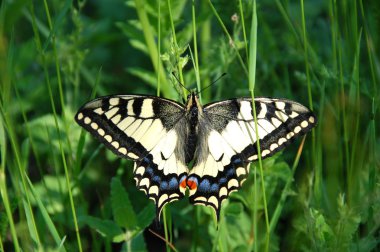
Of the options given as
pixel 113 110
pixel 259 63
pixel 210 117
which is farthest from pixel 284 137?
pixel 259 63

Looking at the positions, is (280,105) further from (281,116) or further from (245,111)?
(245,111)

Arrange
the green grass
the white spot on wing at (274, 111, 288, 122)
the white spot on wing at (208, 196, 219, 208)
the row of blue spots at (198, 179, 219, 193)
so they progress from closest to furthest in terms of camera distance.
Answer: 1. the green grass
2. the white spot on wing at (208, 196, 219, 208)
3. the row of blue spots at (198, 179, 219, 193)
4. the white spot on wing at (274, 111, 288, 122)

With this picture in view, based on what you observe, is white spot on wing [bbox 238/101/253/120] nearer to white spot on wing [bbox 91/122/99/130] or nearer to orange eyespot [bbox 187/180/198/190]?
orange eyespot [bbox 187/180/198/190]

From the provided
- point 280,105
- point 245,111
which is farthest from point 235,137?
point 280,105

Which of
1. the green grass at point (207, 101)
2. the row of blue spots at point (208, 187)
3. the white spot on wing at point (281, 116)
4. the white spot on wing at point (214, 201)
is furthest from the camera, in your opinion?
the white spot on wing at point (281, 116)

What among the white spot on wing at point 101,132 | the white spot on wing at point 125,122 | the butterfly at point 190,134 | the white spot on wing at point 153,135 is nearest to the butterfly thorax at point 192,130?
the butterfly at point 190,134

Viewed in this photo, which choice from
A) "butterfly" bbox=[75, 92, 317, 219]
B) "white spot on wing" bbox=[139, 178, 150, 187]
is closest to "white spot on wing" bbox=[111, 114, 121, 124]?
"butterfly" bbox=[75, 92, 317, 219]

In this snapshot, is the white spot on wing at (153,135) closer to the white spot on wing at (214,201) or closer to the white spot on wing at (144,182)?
the white spot on wing at (144,182)
